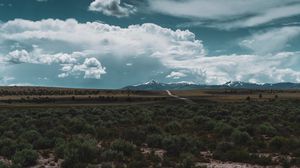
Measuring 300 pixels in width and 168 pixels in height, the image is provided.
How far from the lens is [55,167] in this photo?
19.4m

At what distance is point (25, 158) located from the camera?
19.7 metres

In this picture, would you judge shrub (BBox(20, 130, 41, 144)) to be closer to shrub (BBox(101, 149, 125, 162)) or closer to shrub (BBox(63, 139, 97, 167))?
shrub (BBox(63, 139, 97, 167))

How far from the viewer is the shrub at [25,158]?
1930 cm

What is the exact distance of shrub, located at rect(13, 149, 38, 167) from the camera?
63.3 ft

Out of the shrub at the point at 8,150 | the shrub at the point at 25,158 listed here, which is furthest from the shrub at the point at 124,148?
the shrub at the point at 8,150

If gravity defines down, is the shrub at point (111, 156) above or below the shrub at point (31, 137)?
below

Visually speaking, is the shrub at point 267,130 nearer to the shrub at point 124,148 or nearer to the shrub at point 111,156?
the shrub at point 124,148

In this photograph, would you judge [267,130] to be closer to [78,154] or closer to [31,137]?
[78,154]

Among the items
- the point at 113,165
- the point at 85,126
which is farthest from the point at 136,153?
the point at 85,126

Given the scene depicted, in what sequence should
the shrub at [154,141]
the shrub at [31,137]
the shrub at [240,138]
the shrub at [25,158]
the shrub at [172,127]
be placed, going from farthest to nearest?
the shrub at [172,127] → the shrub at [240,138] → the shrub at [31,137] → the shrub at [154,141] → the shrub at [25,158]

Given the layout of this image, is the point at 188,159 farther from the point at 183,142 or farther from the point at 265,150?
the point at 265,150

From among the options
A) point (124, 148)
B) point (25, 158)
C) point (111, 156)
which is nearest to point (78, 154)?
point (111, 156)

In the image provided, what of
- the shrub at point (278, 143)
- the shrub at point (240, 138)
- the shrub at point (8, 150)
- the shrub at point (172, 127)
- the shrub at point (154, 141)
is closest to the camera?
the shrub at point (8, 150)

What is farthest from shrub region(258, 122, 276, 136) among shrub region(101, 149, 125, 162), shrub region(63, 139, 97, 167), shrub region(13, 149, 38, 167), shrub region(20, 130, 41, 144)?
shrub region(13, 149, 38, 167)
